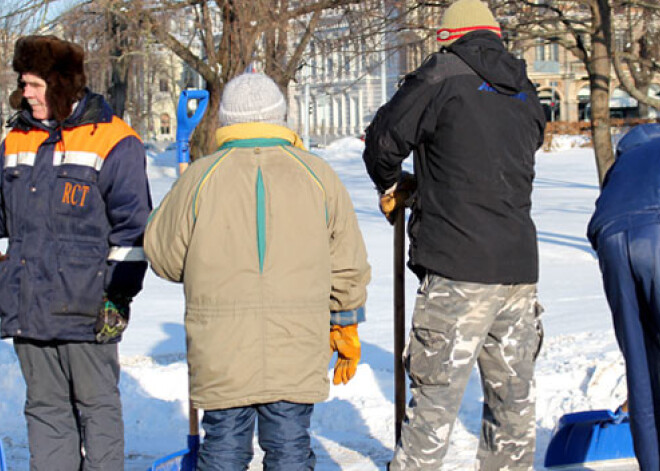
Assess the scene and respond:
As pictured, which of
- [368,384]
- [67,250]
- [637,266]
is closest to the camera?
[637,266]

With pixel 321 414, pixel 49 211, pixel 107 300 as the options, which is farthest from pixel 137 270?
pixel 321 414

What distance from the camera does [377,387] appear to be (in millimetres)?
5715

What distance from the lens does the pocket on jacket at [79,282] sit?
3.39m

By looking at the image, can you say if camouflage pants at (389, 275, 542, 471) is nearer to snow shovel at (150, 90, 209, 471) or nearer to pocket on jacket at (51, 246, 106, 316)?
snow shovel at (150, 90, 209, 471)

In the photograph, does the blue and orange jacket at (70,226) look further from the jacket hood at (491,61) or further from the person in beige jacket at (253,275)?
the jacket hood at (491,61)

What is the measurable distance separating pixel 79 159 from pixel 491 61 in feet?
5.05

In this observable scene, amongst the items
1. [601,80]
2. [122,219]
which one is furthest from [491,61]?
[601,80]

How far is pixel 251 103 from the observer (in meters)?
3.12

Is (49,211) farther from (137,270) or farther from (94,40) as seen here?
(94,40)

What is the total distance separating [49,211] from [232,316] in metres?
0.90

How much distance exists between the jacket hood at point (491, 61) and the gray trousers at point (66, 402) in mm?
1702

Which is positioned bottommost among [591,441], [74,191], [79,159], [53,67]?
[591,441]

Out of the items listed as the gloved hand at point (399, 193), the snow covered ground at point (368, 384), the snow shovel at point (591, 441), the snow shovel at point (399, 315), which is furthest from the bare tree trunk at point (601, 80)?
the gloved hand at point (399, 193)

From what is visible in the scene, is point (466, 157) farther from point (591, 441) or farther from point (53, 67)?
point (591, 441)
